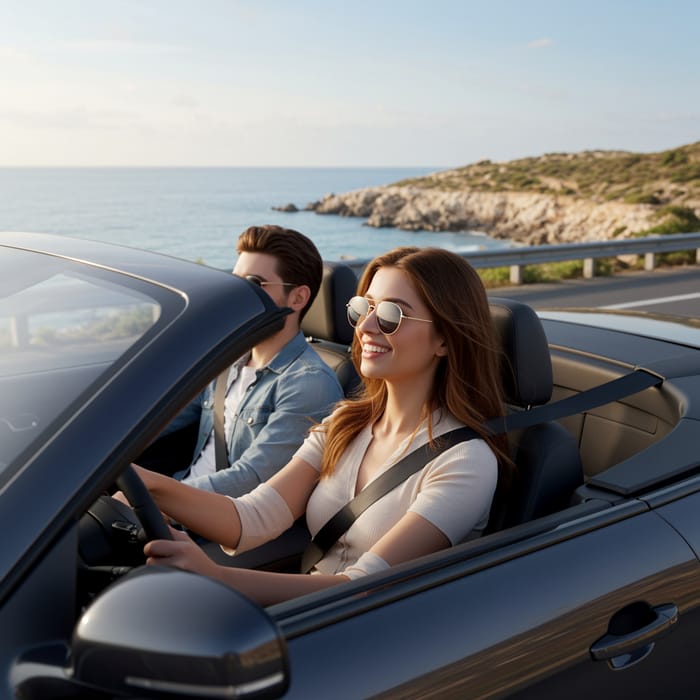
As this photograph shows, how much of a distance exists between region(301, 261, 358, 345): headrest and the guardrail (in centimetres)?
869

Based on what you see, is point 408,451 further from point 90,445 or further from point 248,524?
point 90,445

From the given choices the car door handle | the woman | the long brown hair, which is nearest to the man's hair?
the woman

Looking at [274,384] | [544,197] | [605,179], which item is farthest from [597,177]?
[274,384]

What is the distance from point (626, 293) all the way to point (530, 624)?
37.6 ft

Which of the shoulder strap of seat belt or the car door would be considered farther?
the shoulder strap of seat belt

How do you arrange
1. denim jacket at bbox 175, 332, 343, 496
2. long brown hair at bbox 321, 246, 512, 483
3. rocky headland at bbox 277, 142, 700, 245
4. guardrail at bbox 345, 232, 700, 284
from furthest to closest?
rocky headland at bbox 277, 142, 700, 245 < guardrail at bbox 345, 232, 700, 284 < denim jacket at bbox 175, 332, 343, 496 < long brown hair at bbox 321, 246, 512, 483

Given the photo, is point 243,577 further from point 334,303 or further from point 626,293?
point 626,293

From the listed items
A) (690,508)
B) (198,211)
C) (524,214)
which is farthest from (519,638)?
(198,211)

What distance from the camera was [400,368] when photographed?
8.22ft

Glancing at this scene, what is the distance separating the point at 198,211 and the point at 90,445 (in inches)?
4307

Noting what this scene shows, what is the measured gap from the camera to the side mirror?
1.15m

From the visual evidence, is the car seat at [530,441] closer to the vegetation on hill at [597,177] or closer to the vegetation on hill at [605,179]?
the vegetation on hill at [605,179]

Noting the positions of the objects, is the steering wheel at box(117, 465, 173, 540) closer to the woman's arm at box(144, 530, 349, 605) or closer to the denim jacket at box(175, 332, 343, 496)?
the woman's arm at box(144, 530, 349, 605)

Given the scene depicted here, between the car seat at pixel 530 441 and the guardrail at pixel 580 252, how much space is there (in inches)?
379
